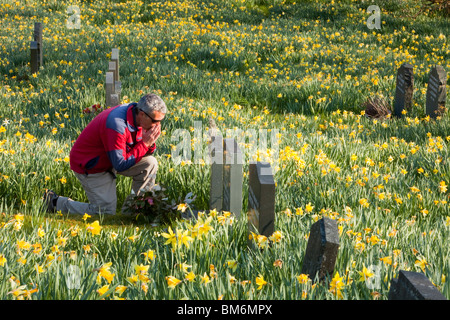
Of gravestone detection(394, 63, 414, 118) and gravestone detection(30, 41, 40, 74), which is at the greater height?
gravestone detection(30, 41, 40, 74)

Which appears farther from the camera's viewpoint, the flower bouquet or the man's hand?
the man's hand

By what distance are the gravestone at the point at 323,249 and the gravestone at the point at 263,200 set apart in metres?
0.52

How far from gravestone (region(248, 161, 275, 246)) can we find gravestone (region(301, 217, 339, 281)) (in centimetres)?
52

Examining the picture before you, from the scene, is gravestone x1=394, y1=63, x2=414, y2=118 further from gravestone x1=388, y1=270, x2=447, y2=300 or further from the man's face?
gravestone x1=388, y1=270, x2=447, y2=300

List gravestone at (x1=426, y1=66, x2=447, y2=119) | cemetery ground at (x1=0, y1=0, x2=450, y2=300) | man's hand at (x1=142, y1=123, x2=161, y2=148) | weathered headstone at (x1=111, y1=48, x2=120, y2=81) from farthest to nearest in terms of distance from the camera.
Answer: weathered headstone at (x1=111, y1=48, x2=120, y2=81), gravestone at (x1=426, y1=66, x2=447, y2=119), man's hand at (x1=142, y1=123, x2=161, y2=148), cemetery ground at (x1=0, y1=0, x2=450, y2=300)

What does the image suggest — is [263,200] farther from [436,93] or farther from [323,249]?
[436,93]

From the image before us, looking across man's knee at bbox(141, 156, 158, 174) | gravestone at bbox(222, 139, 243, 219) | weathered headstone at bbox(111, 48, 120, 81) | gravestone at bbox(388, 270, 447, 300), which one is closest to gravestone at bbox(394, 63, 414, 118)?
weathered headstone at bbox(111, 48, 120, 81)

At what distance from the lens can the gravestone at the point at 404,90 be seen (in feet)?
26.4

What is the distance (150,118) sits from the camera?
13.8 ft

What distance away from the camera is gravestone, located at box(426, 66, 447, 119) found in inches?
301

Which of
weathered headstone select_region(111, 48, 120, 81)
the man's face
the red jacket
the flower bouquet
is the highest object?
weathered headstone select_region(111, 48, 120, 81)

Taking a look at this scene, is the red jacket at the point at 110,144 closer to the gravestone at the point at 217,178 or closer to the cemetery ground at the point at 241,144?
the cemetery ground at the point at 241,144

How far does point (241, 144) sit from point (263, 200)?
2419 mm
